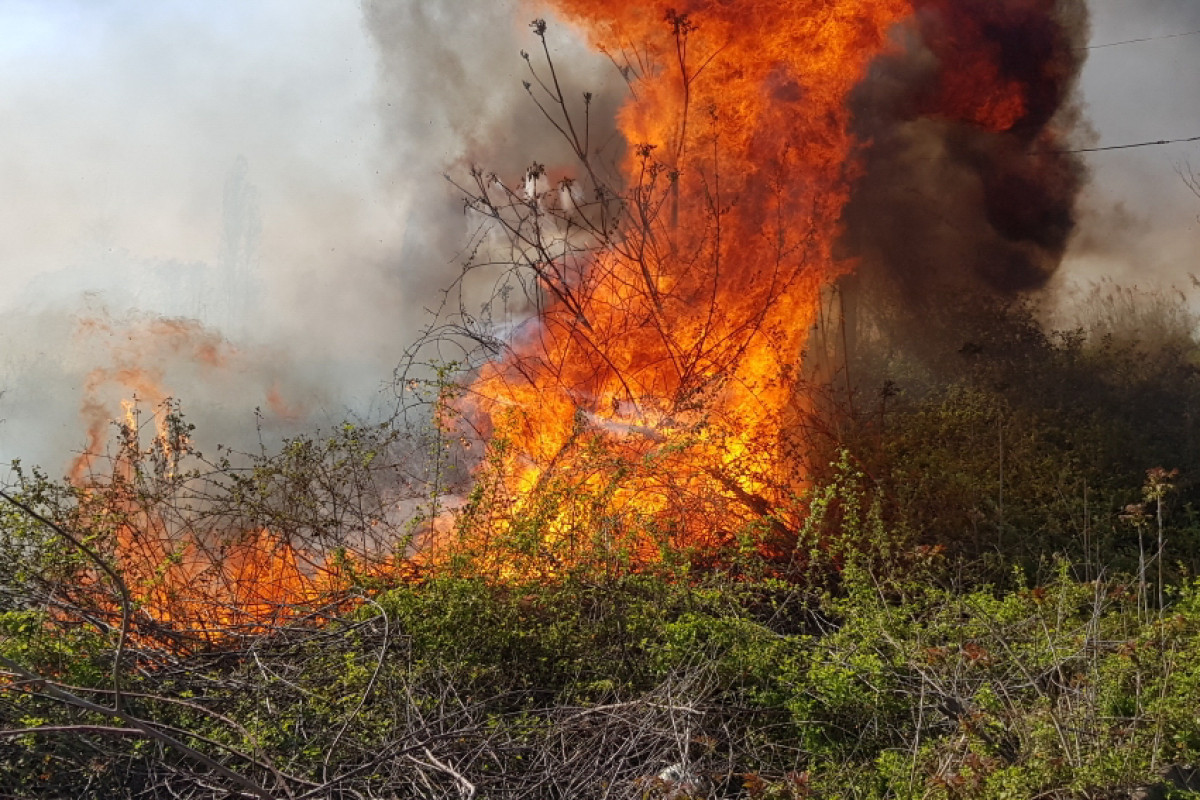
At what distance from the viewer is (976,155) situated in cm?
946

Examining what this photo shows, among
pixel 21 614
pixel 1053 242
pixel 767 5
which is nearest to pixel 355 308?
pixel 767 5

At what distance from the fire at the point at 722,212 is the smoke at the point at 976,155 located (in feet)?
0.10

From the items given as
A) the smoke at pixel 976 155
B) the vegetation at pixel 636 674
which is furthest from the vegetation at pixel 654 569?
the smoke at pixel 976 155

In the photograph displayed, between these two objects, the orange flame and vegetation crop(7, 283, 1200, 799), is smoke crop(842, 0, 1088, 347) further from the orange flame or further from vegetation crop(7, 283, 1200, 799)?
vegetation crop(7, 283, 1200, 799)

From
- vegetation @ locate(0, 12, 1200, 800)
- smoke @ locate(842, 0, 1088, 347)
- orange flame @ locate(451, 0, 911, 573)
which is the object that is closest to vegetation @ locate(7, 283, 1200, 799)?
vegetation @ locate(0, 12, 1200, 800)

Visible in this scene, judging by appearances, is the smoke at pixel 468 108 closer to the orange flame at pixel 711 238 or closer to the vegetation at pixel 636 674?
the orange flame at pixel 711 238

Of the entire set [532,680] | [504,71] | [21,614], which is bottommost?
[532,680]

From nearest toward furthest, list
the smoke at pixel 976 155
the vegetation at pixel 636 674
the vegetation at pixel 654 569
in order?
1. the vegetation at pixel 636 674
2. the vegetation at pixel 654 569
3. the smoke at pixel 976 155

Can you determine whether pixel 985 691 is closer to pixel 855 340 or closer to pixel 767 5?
pixel 855 340

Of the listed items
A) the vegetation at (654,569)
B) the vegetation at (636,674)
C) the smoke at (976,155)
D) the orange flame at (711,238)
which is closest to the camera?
the vegetation at (636,674)

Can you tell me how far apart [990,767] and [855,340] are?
20.9 feet

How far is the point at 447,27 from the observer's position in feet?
34.2

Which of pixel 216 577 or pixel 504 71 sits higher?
pixel 504 71

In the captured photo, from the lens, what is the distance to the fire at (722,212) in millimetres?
8906
